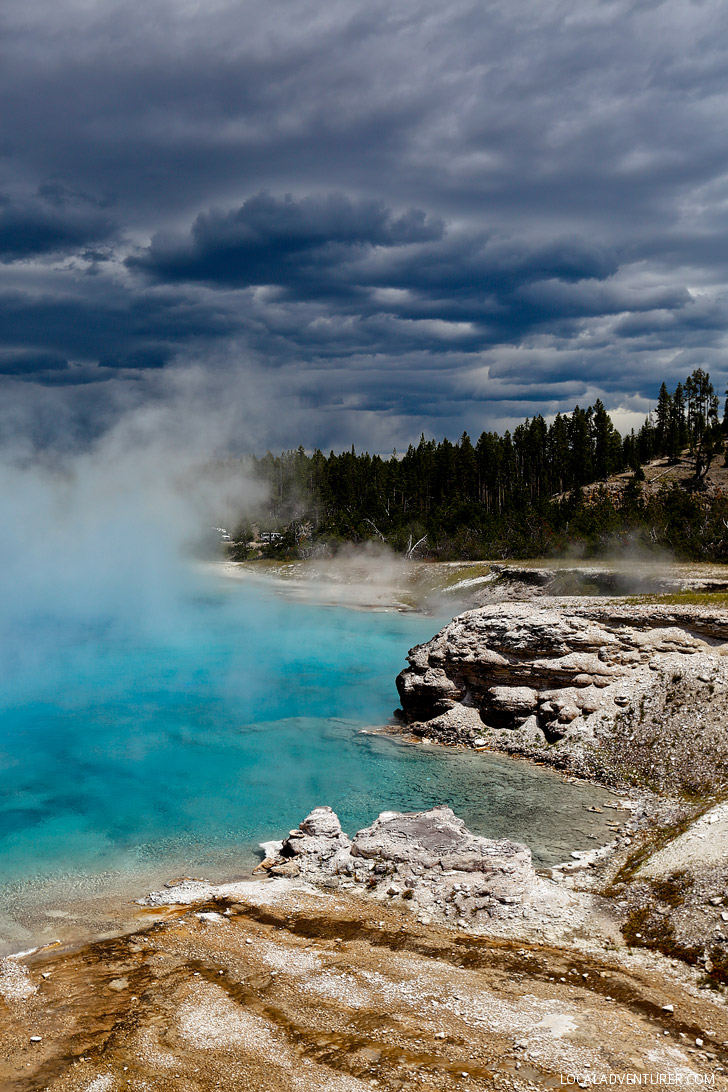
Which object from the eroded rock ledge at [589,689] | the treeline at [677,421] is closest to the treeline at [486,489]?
the treeline at [677,421]

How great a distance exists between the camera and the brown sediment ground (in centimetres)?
941

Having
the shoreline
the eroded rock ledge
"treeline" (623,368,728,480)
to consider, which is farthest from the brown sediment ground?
"treeline" (623,368,728,480)

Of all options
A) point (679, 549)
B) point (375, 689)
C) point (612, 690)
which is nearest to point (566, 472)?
point (679, 549)

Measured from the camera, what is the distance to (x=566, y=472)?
11512cm

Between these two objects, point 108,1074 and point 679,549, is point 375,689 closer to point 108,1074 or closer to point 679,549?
point 108,1074

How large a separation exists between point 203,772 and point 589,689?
15.7m

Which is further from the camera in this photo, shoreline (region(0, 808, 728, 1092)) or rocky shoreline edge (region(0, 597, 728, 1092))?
rocky shoreline edge (region(0, 597, 728, 1092))

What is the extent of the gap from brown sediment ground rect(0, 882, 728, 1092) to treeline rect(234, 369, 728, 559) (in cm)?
6272

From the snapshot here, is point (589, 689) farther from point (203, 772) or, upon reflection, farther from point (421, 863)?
point (203, 772)

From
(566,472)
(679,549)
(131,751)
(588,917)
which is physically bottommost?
(131,751)

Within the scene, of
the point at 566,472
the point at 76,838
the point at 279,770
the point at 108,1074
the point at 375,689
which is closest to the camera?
the point at 108,1074

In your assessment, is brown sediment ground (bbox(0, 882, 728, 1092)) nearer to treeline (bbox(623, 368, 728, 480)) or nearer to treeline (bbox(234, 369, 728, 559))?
treeline (bbox(234, 369, 728, 559))

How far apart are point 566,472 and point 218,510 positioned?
62.2 meters

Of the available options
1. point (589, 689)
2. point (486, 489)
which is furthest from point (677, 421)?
point (589, 689)
